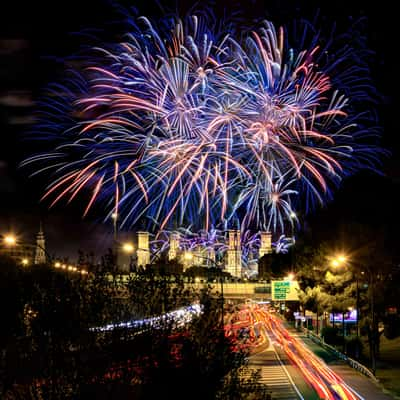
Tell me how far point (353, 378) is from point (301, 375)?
3749 mm

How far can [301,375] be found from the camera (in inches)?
1922

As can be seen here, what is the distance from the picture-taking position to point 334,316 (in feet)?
242

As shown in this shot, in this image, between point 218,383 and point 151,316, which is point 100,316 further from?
point 218,383

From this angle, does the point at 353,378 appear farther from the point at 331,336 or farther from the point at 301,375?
the point at 331,336

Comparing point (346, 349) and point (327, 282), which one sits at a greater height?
point (327, 282)

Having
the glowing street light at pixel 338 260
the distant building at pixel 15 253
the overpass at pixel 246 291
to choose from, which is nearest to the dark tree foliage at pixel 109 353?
the distant building at pixel 15 253

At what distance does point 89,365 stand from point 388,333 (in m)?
47.2

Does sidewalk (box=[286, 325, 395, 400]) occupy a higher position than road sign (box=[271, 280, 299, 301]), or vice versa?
road sign (box=[271, 280, 299, 301])

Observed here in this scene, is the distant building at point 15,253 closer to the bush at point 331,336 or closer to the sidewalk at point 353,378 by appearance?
the sidewalk at point 353,378

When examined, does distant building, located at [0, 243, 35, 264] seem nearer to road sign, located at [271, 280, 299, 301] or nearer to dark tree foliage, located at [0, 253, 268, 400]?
dark tree foliage, located at [0, 253, 268, 400]

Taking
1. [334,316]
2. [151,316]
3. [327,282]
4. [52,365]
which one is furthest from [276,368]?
[52,365]

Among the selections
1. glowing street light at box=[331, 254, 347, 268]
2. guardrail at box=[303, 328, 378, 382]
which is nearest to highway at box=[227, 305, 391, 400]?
guardrail at box=[303, 328, 378, 382]

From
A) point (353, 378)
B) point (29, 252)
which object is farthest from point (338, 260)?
point (29, 252)

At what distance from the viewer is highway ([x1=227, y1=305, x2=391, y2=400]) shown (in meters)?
39.8
